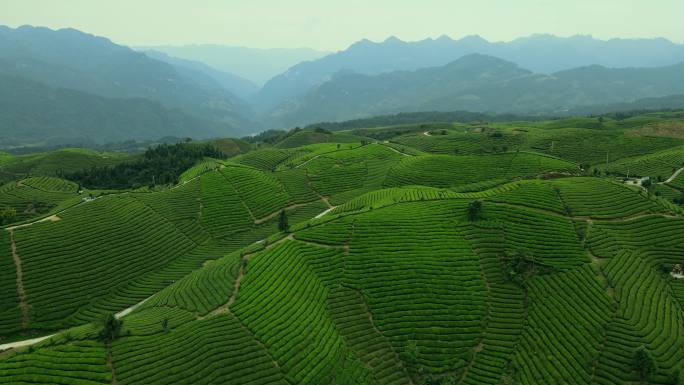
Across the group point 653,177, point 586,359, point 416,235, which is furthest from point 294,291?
point 653,177

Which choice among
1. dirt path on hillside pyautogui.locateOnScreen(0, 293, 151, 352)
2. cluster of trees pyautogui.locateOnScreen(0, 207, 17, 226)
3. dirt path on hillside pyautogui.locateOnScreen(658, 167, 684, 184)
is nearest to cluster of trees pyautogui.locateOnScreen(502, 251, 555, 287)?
dirt path on hillside pyautogui.locateOnScreen(0, 293, 151, 352)

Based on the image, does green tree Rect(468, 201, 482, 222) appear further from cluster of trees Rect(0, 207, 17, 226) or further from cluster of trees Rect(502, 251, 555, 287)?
cluster of trees Rect(0, 207, 17, 226)

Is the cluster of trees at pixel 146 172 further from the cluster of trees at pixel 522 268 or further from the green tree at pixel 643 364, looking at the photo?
the green tree at pixel 643 364

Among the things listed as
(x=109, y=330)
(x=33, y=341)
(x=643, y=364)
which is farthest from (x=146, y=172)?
(x=643, y=364)

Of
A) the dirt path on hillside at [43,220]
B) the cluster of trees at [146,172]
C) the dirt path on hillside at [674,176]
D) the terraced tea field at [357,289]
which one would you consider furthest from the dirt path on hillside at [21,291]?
the dirt path on hillside at [674,176]

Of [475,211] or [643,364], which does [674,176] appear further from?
[643,364]

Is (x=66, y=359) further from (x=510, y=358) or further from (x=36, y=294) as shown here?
(x=510, y=358)
